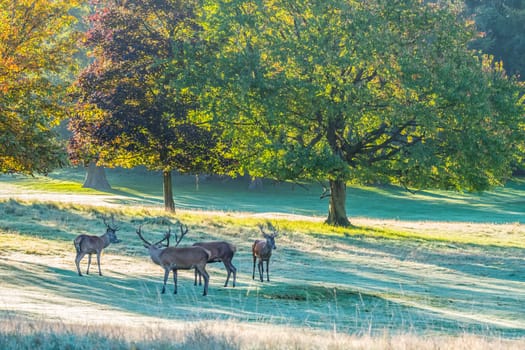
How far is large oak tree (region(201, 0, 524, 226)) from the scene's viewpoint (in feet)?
126

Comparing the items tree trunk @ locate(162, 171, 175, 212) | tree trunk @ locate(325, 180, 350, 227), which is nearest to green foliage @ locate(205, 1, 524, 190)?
tree trunk @ locate(325, 180, 350, 227)

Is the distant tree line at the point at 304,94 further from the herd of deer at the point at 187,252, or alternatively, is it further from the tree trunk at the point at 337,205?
the herd of deer at the point at 187,252

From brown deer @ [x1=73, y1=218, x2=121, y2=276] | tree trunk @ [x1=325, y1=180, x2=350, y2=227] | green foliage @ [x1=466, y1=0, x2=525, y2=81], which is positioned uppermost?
green foliage @ [x1=466, y1=0, x2=525, y2=81]

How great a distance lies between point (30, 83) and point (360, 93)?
49.1ft

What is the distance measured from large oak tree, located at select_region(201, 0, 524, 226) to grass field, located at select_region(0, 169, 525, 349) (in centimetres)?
345

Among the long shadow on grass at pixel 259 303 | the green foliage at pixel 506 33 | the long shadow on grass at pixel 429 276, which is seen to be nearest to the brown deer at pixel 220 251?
the long shadow on grass at pixel 259 303

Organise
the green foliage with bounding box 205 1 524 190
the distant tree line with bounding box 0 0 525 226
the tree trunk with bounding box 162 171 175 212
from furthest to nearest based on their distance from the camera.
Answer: the tree trunk with bounding box 162 171 175 212 → the distant tree line with bounding box 0 0 525 226 → the green foliage with bounding box 205 1 524 190

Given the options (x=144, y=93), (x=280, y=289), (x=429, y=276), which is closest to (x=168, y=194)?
(x=144, y=93)

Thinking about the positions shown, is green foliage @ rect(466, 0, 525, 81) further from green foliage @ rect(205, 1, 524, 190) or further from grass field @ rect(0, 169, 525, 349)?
green foliage @ rect(205, 1, 524, 190)

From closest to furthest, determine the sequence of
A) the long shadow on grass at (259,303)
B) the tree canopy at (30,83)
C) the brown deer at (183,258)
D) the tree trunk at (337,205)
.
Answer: the long shadow on grass at (259,303) → the brown deer at (183,258) → the tree canopy at (30,83) → the tree trunk at (337,205)

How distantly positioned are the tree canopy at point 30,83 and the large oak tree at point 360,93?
9637mm

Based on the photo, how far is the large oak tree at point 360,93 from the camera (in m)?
38.5

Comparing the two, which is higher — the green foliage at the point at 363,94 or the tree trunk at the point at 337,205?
the green foliage at the point at 363,94

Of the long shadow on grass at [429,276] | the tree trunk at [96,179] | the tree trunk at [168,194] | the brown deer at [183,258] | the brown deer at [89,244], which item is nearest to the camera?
the brown deer at [183,258]
